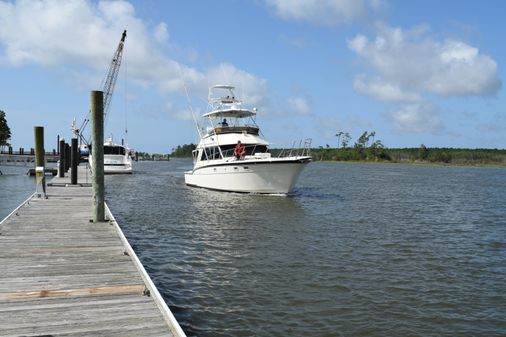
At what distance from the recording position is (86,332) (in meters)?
5.45

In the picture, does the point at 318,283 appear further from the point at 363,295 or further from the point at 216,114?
the point at 216,114

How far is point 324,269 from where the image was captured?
11.3 meters

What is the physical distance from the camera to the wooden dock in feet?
18.5

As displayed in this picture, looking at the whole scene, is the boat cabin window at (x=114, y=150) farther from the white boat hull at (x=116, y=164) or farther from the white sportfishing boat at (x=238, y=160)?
the white sportfishing boat at (x=238, y=160)

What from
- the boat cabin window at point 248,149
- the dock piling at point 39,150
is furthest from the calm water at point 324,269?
the boat cabin window at point 248,149

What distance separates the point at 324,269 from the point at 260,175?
15149mm

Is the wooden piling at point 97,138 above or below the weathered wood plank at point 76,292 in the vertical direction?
above

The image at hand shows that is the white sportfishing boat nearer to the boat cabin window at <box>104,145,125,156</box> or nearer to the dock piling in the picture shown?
the dock piling

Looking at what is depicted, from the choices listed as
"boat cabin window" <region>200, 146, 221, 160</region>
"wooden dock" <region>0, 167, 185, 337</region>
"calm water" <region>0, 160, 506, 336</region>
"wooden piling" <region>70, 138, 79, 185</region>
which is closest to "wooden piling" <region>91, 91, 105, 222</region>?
"wooden dock" <region>0, 167, 185, 337</region>

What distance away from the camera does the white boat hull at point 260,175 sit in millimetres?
25500

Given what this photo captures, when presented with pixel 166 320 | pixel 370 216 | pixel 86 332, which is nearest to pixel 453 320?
pixel 166 320

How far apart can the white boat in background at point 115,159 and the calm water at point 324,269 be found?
3011 cm

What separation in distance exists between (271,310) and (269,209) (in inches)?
517

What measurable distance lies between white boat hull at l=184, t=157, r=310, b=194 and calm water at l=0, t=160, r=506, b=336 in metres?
4.15
